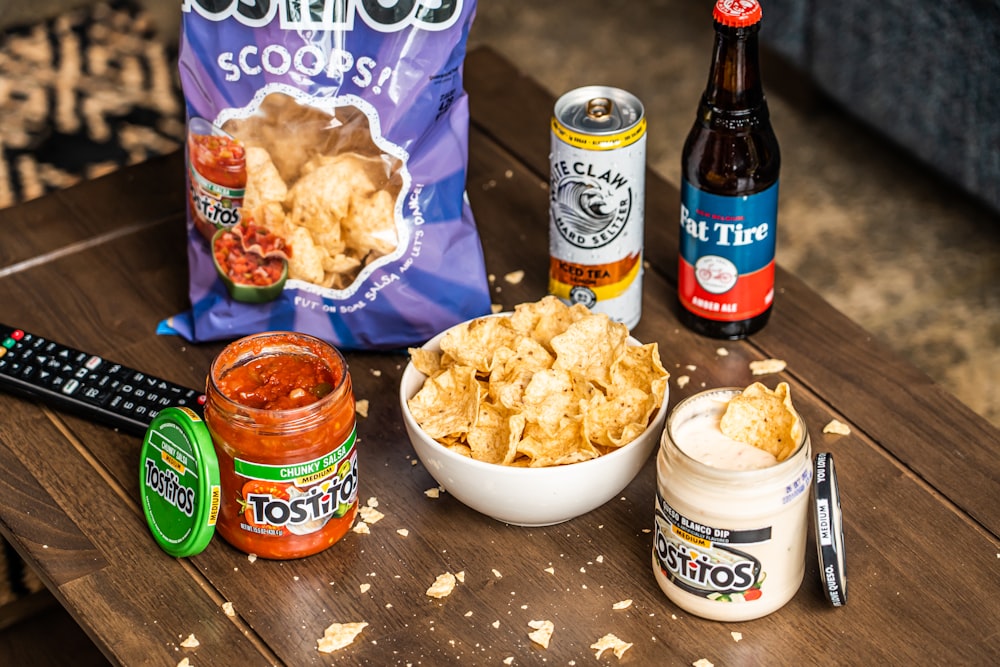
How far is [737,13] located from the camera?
112 centimetres

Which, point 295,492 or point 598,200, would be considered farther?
point 598,200

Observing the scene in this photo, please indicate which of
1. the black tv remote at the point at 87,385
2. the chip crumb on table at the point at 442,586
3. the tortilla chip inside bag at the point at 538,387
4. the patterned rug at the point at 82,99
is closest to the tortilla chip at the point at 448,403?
the tortilla chip inside bag at the point at 538,387

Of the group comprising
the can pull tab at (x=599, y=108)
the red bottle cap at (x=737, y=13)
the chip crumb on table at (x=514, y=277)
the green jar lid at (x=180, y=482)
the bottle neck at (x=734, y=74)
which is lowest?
the chip crumb on table at (x=514, y=277)

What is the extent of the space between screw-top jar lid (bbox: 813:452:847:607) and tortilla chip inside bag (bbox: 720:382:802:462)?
0.03 m

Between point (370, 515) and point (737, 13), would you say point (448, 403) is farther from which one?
point (737, 13)

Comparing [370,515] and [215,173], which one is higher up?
[215,173]

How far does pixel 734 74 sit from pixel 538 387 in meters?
0.34

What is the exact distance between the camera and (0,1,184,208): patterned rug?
2547mm

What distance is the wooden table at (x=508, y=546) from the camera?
1021mm

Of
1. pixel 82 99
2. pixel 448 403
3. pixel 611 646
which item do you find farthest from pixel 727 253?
pixel 82 99

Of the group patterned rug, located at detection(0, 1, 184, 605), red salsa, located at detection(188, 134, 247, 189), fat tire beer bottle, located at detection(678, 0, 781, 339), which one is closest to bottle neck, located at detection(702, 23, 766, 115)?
fat tire beer bottle, located at detection(678, 0, 781, 339)

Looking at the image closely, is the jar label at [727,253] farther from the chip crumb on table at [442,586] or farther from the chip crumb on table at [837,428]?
the chip crumb on table at [442,586]

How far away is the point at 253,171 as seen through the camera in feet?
4.15

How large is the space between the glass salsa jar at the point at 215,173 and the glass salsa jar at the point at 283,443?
23 cm
